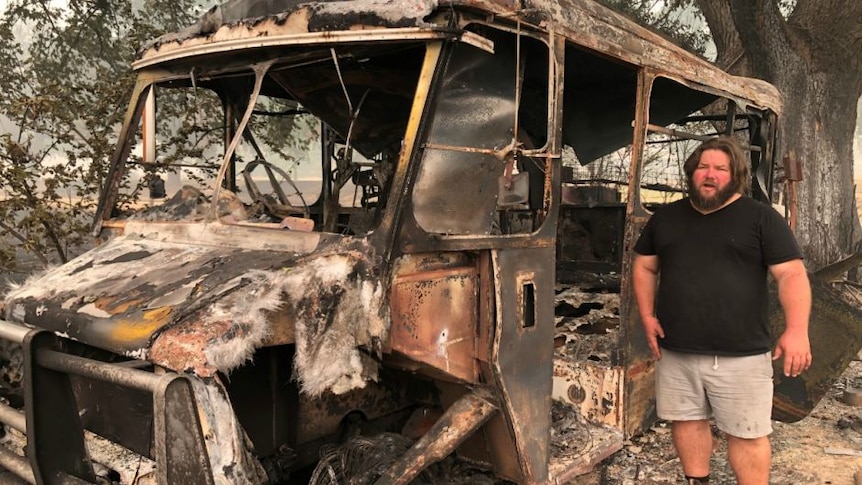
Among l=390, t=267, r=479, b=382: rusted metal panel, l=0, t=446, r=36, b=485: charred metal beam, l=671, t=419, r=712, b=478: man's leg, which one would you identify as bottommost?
l=671, t=419, r=712, b=478: man's leg

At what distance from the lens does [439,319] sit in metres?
2.75

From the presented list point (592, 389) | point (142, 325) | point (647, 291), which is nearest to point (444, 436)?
point (142, 325)

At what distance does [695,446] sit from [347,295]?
7.40 ft

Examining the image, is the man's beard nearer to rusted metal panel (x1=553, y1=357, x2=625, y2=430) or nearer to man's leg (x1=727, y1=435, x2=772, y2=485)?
rusted metal panel (x1=553, y1=357, x2=625, y2=430)

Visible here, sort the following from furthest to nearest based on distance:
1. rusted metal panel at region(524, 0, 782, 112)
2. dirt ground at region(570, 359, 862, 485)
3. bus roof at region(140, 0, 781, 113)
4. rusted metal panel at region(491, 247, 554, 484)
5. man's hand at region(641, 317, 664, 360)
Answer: dirt ground at region(570, 359, 862, 485) → man's hand at region(641, 317, 664, 360) → rusted metal panel at region(524, 0, 782, 112) → rusted metal panel at region(491, 247, 554, 484) → bus roof at region(140, 0, 781, 113)

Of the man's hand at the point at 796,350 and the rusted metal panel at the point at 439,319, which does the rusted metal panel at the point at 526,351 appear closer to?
the rusted metal panel at the point at 439,319

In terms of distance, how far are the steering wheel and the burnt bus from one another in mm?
18

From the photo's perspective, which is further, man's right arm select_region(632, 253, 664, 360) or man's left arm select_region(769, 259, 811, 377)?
man's right arm select_region(632, 253, 664, 360)

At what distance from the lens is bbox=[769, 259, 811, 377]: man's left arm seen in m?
3.08

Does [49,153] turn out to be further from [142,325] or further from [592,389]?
[592,389]

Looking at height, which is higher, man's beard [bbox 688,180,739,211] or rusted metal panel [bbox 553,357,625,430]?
man's beard [bbox 688,180,739,211]

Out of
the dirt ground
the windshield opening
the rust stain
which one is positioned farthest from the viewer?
the dirt ground

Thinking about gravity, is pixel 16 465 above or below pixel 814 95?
below

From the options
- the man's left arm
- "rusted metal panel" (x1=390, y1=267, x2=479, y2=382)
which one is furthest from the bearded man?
"rusted metal panel" (x1=390, y1=267, x2=479, y2=382)
